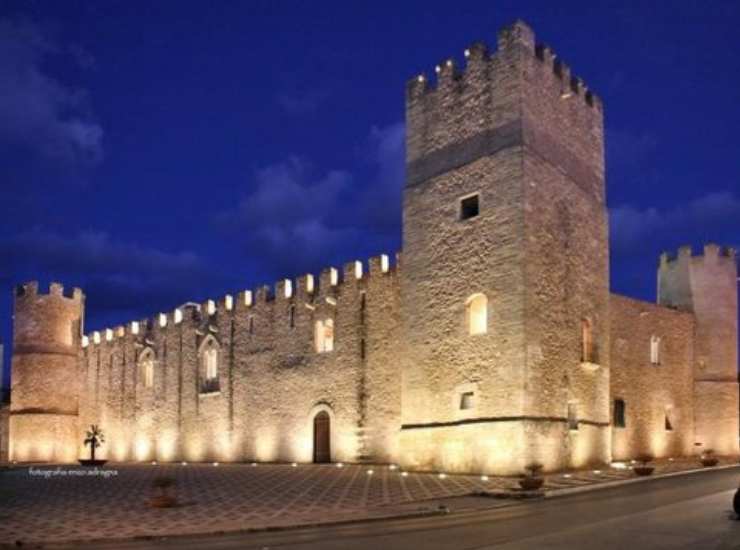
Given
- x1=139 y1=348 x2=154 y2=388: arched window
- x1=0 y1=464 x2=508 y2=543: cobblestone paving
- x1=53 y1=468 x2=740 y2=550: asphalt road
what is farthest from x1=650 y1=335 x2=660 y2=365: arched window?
x1=139 y1=348 x2=154 y2=388: arched window

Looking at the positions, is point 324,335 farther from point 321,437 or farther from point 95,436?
point 95,436

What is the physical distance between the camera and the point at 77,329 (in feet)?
121

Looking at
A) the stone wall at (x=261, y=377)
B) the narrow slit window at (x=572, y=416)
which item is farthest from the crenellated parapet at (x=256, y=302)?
the narrow slit window at (x=572, y=416)

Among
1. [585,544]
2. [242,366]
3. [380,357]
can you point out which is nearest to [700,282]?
[380,357]

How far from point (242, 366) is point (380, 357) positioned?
22.3 ft

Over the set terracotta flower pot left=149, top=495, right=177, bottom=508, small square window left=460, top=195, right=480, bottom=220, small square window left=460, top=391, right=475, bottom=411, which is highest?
small square window left=460, top=195, right=480, bottom=220

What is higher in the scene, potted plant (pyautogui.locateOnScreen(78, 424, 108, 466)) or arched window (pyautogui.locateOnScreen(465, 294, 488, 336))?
arched window (pyautogui.locateOnScreen(465, 294, 488, 336))

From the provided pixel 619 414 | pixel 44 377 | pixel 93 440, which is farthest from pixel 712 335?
pixel 44 377

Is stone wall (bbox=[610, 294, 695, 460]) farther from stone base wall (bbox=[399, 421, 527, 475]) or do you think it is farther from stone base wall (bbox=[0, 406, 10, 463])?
stone base wall (bbox=[0, 406, 10, 463])

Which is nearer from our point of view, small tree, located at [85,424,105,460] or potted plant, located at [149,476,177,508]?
potted plant, located at [149,476,177,508]

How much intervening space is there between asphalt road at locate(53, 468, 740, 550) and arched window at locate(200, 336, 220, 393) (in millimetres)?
17480

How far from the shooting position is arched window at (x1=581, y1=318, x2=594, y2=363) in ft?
67.8

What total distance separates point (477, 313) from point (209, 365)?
13016 millimetres

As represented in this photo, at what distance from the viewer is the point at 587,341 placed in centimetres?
2097
